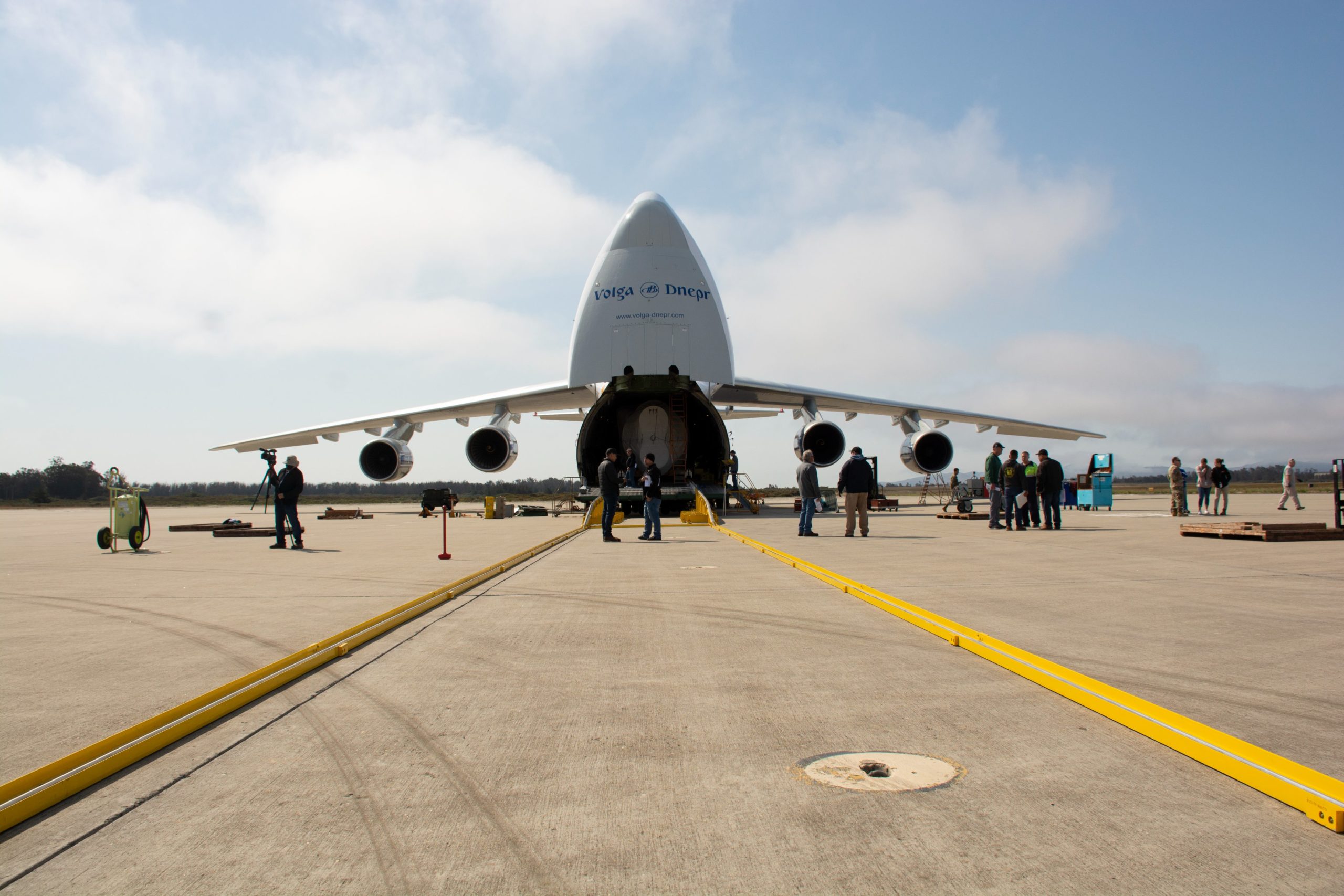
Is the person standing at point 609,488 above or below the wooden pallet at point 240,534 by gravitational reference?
above

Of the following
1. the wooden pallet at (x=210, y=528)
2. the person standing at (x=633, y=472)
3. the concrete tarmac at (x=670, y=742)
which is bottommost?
the concrete tarmac at (x=670, y=742)

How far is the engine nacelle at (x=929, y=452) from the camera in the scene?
877 inches

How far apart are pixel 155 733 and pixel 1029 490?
16.4m

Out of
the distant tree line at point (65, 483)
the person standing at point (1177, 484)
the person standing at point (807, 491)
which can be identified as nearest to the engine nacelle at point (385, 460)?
the person standing at point (807, 491)

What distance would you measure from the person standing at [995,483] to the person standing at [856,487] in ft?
11.2

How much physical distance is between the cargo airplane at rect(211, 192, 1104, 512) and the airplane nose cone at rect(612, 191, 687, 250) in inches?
1.4

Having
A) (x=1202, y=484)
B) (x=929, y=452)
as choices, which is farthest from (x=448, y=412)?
(x=1202, y=484)

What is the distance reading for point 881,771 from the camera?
2.67 metres

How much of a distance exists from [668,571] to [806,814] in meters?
6.48

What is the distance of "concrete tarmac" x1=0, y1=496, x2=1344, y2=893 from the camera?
2068mm

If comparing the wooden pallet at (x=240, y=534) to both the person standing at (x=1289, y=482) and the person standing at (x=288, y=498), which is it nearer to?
the person standing at (x=288, y=498)

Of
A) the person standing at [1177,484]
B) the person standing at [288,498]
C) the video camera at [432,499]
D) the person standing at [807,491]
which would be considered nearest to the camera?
the person standing at [288,498]

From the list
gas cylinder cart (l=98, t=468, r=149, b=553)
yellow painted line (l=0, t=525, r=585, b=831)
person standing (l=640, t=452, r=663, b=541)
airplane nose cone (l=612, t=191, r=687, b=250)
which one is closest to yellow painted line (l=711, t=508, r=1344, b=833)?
yellow painted line (l=0, t=525, r=585, b=831)

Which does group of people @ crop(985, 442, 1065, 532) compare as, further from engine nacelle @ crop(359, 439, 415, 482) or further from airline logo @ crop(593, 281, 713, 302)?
engine nacelle @ crop(359, 439, 415, 482)
